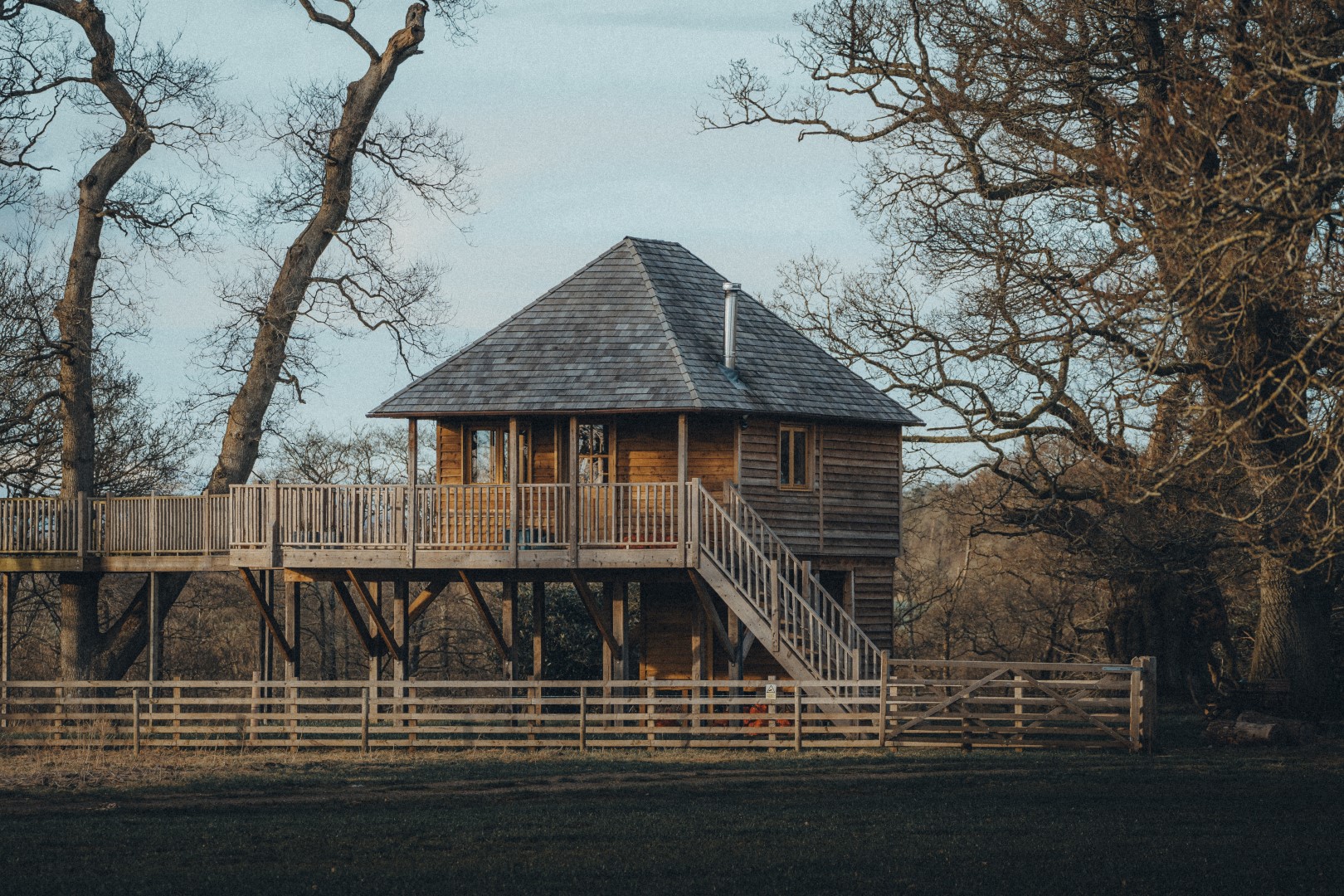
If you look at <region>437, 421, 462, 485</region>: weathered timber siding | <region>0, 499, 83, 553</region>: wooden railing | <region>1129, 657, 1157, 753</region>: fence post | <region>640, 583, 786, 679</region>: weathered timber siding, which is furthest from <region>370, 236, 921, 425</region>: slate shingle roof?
<region>1129, 657, 1157, 753</region>: fence post

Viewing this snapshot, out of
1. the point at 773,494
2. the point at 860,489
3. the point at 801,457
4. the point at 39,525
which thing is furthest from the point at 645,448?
the point at 39,525

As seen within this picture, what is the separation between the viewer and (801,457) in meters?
28.9

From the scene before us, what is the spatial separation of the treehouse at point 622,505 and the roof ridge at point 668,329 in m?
0.04

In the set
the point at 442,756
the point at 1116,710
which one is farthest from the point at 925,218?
the point at 442,756

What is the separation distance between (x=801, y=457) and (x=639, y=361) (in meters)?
3.37

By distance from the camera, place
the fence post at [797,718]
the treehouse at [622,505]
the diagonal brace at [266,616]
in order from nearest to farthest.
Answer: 1. the fence post at [797,718]
2. the treehouse at [622,505]
3. the diagonal brace at [266,616]

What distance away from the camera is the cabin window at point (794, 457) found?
28609mm

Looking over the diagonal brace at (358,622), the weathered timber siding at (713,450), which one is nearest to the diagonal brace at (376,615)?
the diagonal brace at (358,622)

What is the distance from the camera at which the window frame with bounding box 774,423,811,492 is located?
2836cm

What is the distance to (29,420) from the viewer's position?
3462 cm

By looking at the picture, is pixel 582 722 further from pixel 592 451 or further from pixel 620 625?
pixel 592 451

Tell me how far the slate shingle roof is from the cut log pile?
7.38m

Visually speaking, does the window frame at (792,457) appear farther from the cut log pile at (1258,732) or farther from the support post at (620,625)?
the cut log pile at (1258,732)

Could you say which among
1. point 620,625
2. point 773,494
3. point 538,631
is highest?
point 773,494
